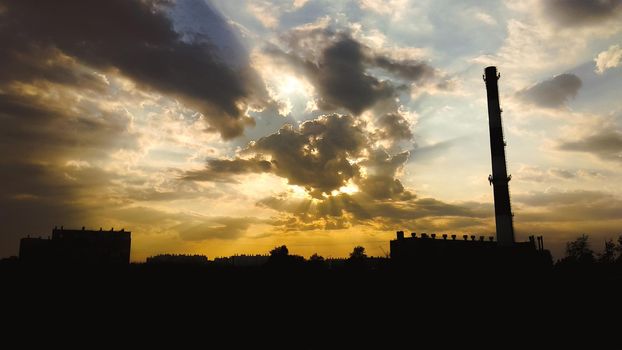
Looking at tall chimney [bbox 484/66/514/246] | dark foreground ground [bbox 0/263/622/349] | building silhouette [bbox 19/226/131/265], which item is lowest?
dark foreground ground [bbox 0/263/622/349]

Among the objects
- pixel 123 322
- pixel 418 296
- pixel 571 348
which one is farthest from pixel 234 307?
pixel 571 348

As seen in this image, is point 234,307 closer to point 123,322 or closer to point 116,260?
point 123,322

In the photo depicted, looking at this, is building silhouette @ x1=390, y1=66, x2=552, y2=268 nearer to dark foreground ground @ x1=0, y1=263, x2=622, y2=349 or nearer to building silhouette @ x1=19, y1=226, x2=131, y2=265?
dark foreground ground @ x1=0, y1=263, x2=622, y2=349

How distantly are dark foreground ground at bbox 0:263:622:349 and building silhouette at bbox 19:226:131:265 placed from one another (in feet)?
145

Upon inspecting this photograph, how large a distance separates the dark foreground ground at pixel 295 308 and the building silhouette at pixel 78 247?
44.3 metres

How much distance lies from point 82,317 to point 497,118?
1723 inches

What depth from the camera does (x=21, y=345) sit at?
16.5m

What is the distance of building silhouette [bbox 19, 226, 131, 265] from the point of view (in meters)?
58.9

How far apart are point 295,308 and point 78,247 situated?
49.2 meters

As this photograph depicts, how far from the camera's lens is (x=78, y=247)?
59719mm

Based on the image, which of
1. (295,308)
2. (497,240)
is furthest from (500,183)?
(295,308)

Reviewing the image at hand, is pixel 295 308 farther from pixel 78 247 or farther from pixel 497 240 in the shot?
pixel 78 247

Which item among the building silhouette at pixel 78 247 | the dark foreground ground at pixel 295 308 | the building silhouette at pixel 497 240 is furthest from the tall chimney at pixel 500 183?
the building silhouette at pixel 78 247

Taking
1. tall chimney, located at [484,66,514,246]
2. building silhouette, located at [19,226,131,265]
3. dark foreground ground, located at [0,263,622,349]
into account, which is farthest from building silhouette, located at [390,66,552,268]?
building silhouette, located at [19,226,131,265]
